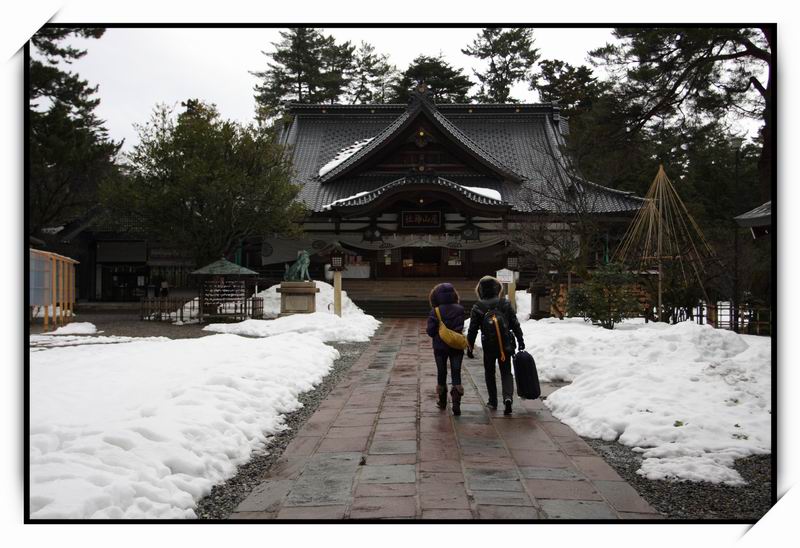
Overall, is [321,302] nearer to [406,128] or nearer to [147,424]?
[406,128]

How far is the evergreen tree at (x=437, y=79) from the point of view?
96.4 ft

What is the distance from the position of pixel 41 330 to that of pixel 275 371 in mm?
7664

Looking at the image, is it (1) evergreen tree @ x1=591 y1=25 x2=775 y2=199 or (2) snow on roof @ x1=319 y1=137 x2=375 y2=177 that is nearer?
(1) evergreen tree @ x1=591 y1=25 x2=775 y2=199

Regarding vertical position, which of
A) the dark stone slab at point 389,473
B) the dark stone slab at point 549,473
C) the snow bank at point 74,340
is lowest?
the dark stone slab at point 549,473

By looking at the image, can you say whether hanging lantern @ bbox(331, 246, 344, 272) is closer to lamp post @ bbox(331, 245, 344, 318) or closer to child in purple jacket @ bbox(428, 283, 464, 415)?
lamp post @ bbox(331, 245, 344, 318)

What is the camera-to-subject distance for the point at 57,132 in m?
5.13

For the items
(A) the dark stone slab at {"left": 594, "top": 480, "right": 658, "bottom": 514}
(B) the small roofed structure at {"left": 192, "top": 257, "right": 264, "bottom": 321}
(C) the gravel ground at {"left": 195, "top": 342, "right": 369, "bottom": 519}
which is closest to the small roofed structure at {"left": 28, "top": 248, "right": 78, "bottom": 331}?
(B) the small roofed structure at {"left": 192, "top": 257, "right": 264, "bottom": 321}

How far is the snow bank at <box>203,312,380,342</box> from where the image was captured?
11.3 meters

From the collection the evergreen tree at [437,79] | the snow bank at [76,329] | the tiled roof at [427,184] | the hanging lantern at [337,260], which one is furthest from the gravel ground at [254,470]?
the evergreen tree at [437,79]

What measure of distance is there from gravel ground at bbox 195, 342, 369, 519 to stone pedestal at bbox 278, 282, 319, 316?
8345 mm

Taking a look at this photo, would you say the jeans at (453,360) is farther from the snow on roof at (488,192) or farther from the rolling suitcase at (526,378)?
the snow on roof at (488,192)

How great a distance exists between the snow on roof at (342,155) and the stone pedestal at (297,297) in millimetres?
9098

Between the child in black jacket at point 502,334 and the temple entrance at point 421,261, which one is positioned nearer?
the child in black jacket at point 502,334

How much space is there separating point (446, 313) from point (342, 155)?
1978 centimetres
